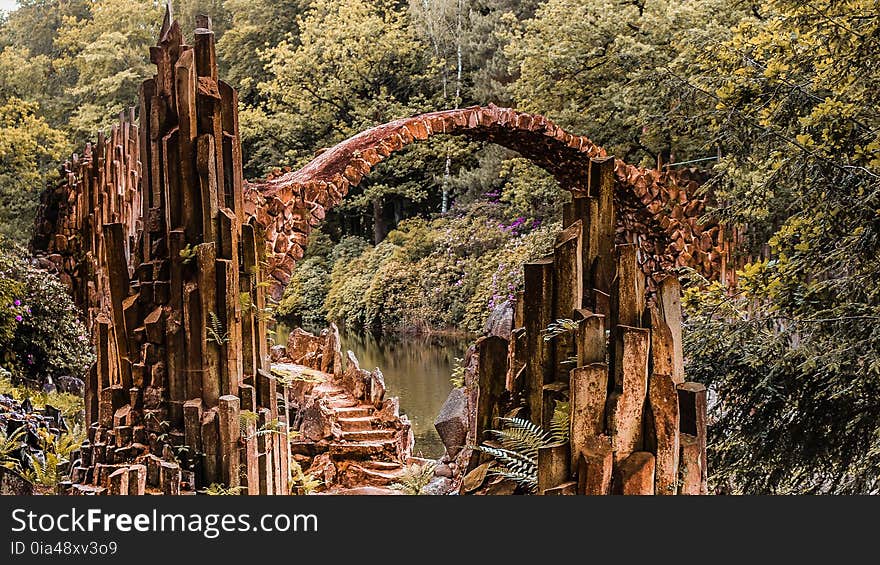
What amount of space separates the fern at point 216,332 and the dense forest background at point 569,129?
1033mm

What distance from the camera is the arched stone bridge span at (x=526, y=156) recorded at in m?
4.28

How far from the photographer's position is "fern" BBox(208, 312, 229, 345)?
2.37 metres

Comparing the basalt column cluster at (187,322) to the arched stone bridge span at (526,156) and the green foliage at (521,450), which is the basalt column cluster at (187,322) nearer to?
the green foliage at (521,450)

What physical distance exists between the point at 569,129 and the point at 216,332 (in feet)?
16.3

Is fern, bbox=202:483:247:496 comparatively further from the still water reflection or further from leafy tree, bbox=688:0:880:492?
the still water reflection

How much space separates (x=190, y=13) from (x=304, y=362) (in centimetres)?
450

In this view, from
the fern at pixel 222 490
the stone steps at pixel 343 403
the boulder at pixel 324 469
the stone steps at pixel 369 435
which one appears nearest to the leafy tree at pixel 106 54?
the stone steps at pixel 343 403

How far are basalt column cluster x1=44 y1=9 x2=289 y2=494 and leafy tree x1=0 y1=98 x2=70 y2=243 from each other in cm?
593

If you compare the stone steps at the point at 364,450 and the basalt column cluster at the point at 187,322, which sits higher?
the basalt column cluster at the point at 187,322

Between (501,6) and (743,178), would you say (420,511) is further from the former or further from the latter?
(501,6)

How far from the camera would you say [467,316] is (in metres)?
7.89

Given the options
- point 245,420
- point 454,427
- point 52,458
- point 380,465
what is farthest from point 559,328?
point 380,465

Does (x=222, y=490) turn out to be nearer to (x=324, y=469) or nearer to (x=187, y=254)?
(x=187, y=254)

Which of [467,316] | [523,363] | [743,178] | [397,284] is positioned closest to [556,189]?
[467,316]
